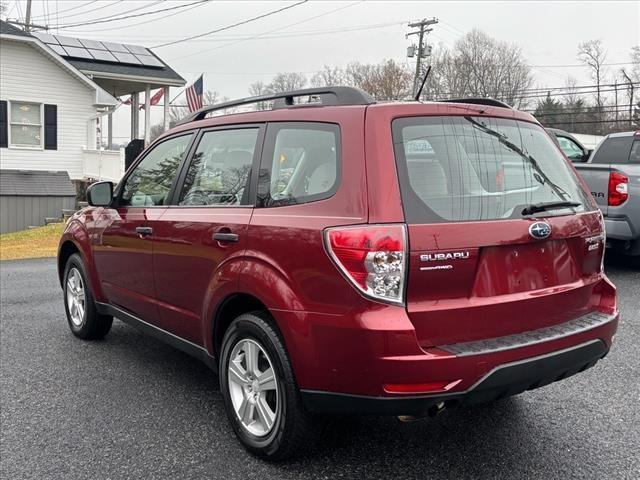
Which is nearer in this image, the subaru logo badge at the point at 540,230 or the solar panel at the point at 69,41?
the subaru logo badge at the point at 540,230

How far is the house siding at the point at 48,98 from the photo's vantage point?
62.5 feet

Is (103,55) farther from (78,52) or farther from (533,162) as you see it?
(533,162)

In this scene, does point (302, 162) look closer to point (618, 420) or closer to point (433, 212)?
point (433, 212)

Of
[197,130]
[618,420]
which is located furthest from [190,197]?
[618,420]

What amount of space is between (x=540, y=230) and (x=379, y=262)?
0.88 meters

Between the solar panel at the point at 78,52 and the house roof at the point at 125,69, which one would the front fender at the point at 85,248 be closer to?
the house roof at the point at 125,69

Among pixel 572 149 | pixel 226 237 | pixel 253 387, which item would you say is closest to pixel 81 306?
pixel 226 237

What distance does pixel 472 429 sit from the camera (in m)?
3.55

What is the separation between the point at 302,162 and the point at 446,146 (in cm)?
75

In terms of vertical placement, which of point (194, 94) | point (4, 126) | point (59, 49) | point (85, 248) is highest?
point (59, 49)

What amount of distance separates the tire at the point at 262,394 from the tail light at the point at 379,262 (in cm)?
61

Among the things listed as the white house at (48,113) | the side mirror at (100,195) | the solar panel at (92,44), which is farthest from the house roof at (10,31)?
the side mirror at (100,195)

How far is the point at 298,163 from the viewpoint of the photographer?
126 inches

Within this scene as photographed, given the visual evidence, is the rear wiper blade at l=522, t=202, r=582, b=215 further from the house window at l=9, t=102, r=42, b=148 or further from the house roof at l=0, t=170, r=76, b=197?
the house window at l=9, t=102, r=42, b=148
